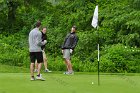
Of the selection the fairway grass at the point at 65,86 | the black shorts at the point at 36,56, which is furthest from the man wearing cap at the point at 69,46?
the black shorts at the point at 36,56

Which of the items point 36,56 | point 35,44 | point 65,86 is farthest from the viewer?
point 36,56

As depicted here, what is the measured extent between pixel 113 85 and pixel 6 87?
319 cm

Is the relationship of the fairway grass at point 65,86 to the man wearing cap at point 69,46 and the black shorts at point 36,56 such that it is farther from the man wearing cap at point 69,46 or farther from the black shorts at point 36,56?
the man wearing cap at point 69,46

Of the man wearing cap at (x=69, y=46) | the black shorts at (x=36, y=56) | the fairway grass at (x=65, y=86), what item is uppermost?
the man wearing cap at (x=69, y=46)

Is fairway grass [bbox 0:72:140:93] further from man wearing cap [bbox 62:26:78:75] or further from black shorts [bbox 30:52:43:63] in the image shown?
man wearing cap [bbox 62:26:78:75]

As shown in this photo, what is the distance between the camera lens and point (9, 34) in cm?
3212

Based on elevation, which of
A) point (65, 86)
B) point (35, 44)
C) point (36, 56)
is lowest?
point (65, 86)

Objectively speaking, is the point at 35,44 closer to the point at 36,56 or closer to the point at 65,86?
the point at 36,56

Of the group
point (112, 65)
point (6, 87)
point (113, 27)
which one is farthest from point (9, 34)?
point (6, 87)

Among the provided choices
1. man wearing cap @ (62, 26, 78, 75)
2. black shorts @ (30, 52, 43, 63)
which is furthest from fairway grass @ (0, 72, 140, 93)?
man wearing cap @ (62, 26, 78, 75)

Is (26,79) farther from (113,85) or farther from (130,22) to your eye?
(130,22)

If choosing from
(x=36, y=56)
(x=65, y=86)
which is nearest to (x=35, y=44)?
(x=36, y=56)

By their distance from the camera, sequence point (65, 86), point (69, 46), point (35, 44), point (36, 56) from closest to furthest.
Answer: point (65, 86) → point (35, 44) → point (36, 56) → point (69, 46)

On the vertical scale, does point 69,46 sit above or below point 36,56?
above
